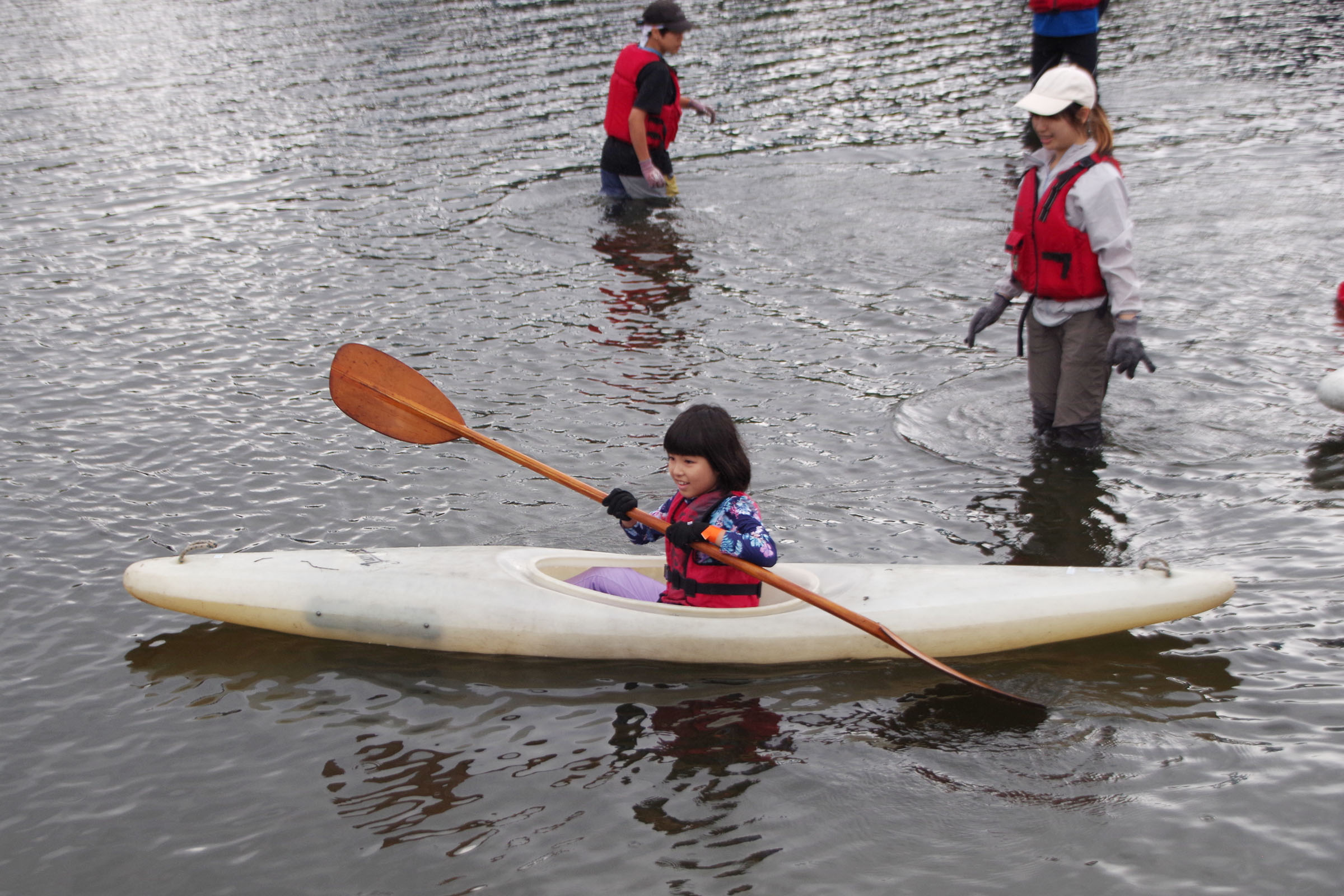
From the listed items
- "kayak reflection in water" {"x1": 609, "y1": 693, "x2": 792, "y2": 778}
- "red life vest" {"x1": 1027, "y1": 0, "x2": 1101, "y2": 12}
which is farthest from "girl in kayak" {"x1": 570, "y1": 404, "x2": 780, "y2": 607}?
"red life vest" {"x1": 1027, "y1": 0, "x2": 1101, "y2": 12}

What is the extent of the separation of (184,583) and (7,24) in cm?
1838

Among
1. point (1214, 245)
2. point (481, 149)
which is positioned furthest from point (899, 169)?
point (481, 149)

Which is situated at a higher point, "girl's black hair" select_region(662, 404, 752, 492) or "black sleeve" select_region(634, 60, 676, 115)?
"black sleeve" select_region(634, 60, 676, 115)

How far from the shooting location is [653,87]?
30.2 feet

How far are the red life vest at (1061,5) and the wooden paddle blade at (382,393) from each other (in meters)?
7.63

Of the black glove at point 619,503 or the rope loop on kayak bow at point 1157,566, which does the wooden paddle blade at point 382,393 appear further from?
the rope loop on kayak bow at point 1157,566

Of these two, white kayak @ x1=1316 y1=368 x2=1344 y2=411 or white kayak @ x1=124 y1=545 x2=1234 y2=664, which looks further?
white kayak @ x1=1316 y1=368 x2=1344 y2=411

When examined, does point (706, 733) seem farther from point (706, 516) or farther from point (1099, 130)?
point (1099, 130)

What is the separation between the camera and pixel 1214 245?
28.1 feet

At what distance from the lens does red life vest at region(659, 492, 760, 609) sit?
183 inches

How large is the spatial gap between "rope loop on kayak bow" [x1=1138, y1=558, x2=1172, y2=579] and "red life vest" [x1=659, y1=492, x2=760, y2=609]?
153 centimetres

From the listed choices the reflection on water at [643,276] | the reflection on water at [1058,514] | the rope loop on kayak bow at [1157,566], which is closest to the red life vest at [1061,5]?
the reflection on water at [643,276]

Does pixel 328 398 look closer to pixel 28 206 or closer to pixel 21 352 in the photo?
pixel 21 352

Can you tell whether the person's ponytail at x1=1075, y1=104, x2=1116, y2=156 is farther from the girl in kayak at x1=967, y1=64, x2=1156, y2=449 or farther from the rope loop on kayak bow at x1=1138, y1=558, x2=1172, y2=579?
the rope loop on kayak bow at x1=1138, y1=558, x2=1172, y2=579
